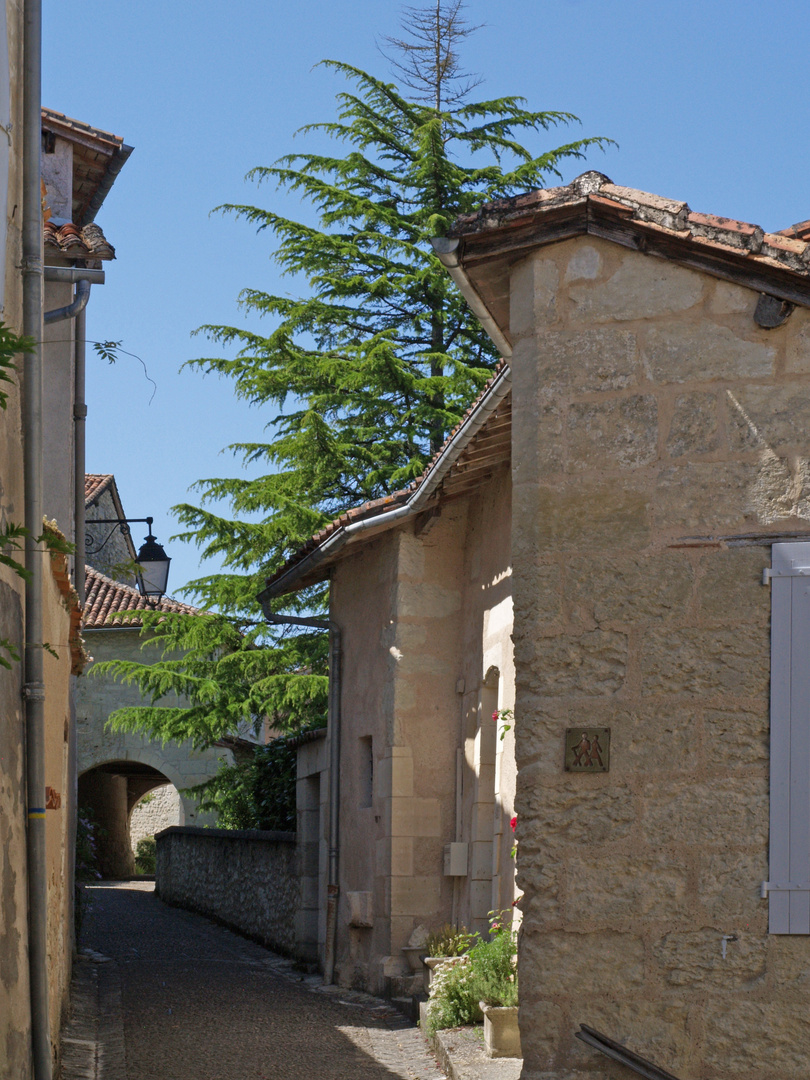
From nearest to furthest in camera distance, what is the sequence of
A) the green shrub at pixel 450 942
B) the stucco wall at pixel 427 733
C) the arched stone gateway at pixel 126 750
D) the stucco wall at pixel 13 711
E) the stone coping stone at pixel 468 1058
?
the stucco wall at pixel 13 711, the stone coping stone at pixel 468 1058, the green shrub at pixel 450 942, the stucco wall at pixel 427 733, the arched stone gateway at pixel 126 750

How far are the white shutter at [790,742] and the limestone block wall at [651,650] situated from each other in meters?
0.05

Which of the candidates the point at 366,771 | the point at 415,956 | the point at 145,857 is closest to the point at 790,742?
the point at 415,956

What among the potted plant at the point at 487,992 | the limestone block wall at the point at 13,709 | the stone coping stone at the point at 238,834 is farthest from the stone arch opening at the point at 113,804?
the limestone block wall at the point at 13,709

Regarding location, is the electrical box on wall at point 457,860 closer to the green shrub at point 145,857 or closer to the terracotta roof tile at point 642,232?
the terracotta roof tile at point 642,232

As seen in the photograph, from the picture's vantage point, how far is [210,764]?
24172mm

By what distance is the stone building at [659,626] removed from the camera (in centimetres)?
442

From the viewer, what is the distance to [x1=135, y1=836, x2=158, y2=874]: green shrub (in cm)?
2964

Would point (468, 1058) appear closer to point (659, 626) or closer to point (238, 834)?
point (659, 626)

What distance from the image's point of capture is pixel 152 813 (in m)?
30.5

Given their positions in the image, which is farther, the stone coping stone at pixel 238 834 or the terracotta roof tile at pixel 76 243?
the stone coping stone at pixel 238 834

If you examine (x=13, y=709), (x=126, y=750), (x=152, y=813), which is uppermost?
(x=13, y=709)

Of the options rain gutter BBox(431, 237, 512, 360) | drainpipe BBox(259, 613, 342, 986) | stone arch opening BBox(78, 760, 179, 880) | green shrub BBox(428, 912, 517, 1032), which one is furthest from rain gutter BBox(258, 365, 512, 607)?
stone arch opening BBox(78, 760, 179, 880)

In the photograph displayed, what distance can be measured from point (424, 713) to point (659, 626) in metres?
5.85

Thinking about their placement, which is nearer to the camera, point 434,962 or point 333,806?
point 434,962
